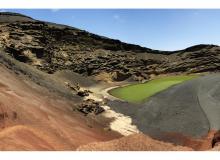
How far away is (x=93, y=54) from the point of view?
241 ft

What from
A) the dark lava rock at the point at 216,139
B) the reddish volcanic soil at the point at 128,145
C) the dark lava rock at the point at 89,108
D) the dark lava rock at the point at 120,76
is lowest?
the dark lava rock at the point at 120,76

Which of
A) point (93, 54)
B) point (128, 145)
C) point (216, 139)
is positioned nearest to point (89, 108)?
point (216, 139)

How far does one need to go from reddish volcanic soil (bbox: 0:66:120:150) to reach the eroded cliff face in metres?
36.7

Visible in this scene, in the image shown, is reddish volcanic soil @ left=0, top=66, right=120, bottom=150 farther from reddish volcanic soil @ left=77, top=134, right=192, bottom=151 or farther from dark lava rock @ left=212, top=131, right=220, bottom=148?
dark lava rock @ left=212, top=131, right=220, bottom=148

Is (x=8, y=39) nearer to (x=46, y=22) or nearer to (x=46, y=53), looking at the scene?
(x=46, y=53)

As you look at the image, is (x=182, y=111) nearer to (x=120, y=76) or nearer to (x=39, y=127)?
(x=39, y=127)

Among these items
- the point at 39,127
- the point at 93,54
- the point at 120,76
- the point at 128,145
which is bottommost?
the point at 120,76

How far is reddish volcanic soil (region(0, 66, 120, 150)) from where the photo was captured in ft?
47.1

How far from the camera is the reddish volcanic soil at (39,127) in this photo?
14.3 metres

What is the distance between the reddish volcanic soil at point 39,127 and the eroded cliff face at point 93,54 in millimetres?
36692

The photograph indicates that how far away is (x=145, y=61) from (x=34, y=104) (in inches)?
2114

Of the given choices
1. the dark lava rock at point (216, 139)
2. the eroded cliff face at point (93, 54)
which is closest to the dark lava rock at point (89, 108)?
the dark lava rock at point (216, 139)

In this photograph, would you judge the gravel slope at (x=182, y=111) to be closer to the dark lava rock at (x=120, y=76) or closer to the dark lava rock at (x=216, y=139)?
the dark lava rock at (x=216, y=139)

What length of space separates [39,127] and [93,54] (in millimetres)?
55826
